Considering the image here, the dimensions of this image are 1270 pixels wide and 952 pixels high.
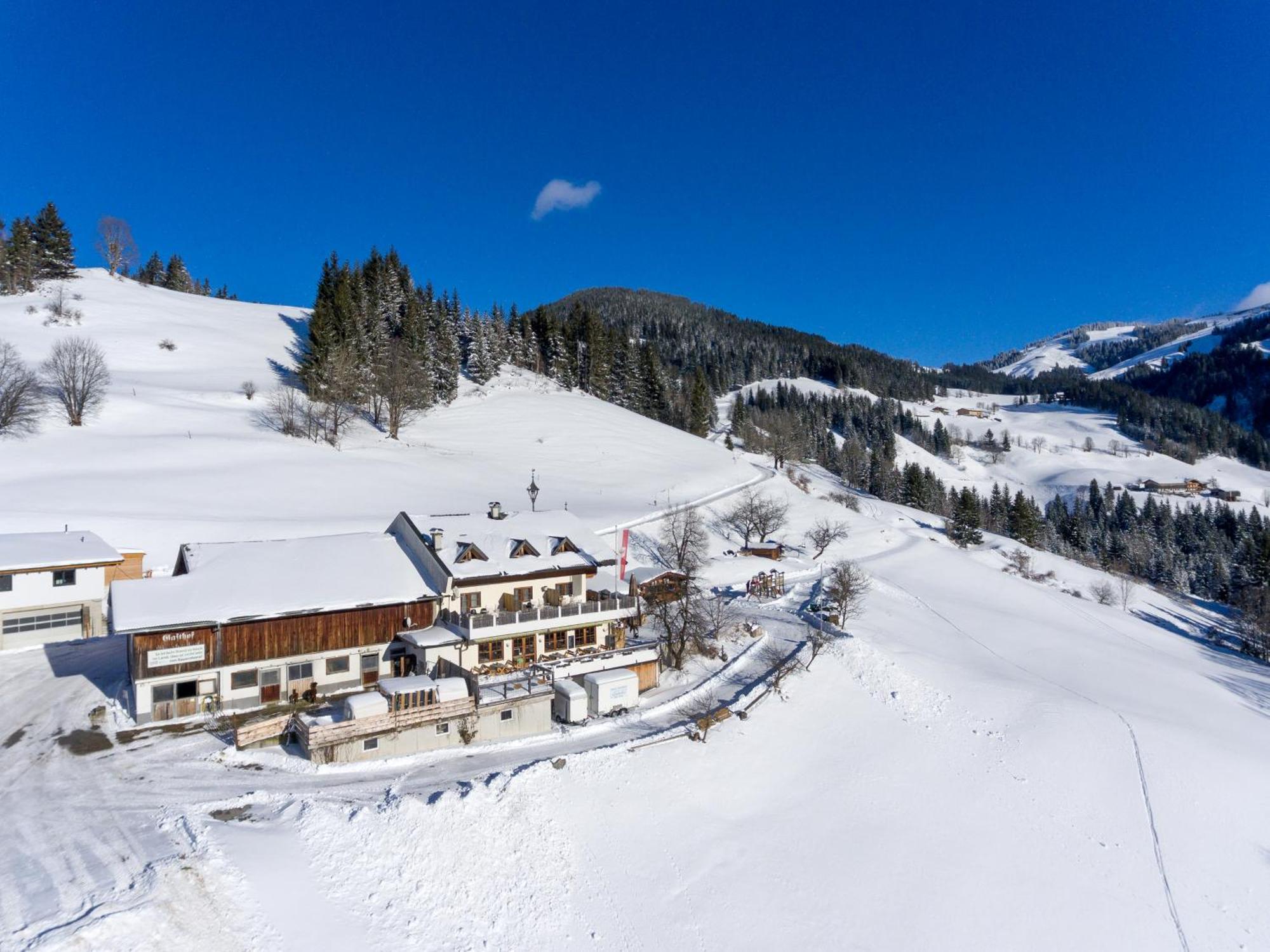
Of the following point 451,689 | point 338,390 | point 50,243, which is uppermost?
point 50,243

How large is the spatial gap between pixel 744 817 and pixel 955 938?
6.74 m

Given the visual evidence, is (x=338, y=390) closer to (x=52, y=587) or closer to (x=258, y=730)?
(x=52, y=587)

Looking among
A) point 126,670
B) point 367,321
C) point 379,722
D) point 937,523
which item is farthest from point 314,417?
point 937,523

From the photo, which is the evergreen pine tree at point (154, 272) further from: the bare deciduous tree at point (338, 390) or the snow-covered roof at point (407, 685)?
the snow-covered roof at point (407, 685)

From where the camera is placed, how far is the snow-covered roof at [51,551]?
103 ft

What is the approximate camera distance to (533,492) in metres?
40.9

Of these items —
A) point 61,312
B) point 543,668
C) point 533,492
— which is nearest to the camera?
point 543,668

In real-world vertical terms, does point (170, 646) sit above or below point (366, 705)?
above

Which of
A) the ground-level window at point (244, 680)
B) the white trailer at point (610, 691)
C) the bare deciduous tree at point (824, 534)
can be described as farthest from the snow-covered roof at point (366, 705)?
the bare deciduous tree at point (824, 534)

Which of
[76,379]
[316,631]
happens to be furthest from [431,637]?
[76,379]

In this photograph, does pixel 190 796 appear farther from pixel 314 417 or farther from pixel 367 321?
pixel 367 321

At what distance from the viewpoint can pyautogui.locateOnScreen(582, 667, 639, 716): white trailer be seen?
2653cm

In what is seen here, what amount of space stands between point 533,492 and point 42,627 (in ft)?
83.2

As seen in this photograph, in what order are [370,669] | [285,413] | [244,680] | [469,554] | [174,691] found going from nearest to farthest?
[174,691] < [244,680] < [370,669] < [469,554] < [285,413]
